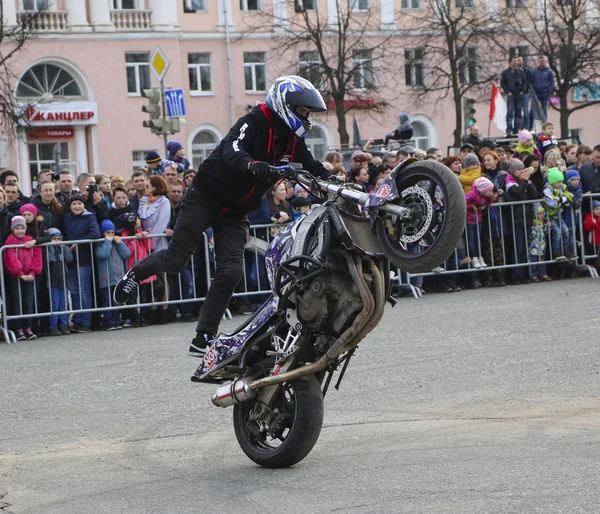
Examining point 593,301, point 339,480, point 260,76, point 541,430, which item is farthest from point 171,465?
point 260,76

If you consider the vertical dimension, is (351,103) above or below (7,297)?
above

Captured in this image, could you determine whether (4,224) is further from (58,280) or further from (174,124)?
(174,124)

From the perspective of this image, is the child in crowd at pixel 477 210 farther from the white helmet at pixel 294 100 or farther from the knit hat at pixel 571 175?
the white helmet at pixel 294 100

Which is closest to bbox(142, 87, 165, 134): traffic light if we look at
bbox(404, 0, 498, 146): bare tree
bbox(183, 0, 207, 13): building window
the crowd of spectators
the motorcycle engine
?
the crowd of spectators

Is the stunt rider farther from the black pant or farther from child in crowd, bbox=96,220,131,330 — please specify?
child in crowd, bbox=96,220,131,330

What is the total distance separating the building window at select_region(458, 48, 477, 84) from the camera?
150 feet

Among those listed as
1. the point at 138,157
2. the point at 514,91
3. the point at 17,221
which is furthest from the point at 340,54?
the point at 17,221

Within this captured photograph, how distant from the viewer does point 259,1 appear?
179ft

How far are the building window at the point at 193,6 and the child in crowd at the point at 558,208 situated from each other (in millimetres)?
37766

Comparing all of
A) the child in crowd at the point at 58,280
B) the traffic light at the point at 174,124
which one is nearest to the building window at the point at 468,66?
the traffic light at the point at 174,124

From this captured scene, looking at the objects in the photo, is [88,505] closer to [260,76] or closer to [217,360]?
[217,360]

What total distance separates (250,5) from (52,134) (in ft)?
37.5

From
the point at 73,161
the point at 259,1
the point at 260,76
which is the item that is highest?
the point at 259,1

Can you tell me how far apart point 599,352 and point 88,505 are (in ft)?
19.3
